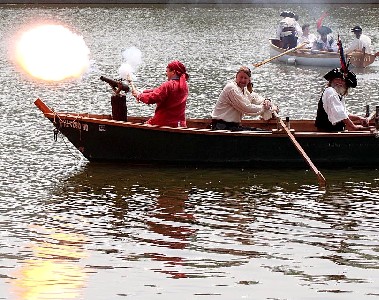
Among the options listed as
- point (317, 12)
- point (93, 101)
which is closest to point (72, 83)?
point (93, 101)

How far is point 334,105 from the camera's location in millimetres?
21844

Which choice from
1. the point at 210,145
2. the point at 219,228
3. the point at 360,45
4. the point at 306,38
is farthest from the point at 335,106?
the point at 306,38

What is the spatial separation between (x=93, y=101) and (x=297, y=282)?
18.0 meters

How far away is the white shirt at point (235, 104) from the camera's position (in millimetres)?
21969

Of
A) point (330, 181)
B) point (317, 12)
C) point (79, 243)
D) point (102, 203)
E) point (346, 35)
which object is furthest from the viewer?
point (317, 12)

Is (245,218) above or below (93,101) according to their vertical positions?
below

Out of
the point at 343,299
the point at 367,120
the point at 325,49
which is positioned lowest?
the point at 343,299

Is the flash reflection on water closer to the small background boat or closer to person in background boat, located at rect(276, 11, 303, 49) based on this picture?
the small background boat

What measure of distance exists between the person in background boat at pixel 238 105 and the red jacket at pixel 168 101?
59cm

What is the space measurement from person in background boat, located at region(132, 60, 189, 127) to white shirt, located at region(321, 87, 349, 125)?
2237 millimetres

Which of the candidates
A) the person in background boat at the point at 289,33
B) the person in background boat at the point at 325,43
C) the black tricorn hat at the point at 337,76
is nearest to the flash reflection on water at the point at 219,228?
the black tricorn hat at the point at 337,76

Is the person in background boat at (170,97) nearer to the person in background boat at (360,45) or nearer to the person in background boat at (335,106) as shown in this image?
the person in background boat at (335,106)

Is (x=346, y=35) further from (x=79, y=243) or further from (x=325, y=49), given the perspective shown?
(x=79, y=243)

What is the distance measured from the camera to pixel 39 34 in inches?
2178
